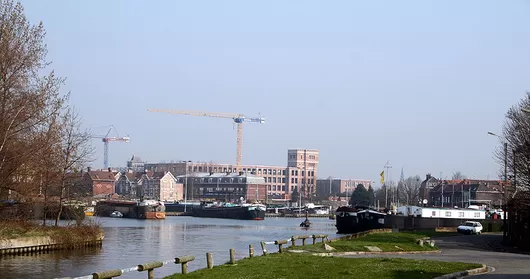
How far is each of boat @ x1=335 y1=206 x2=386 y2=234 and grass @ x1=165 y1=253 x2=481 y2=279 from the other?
6590cm

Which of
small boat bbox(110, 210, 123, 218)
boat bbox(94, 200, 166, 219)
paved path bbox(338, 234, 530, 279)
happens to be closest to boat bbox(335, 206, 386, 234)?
paved path bbox(338, 234, 530, 279)

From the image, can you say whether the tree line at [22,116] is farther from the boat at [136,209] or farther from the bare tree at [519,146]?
the boat at [136,209]

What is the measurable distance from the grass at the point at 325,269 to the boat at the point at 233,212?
139 metres

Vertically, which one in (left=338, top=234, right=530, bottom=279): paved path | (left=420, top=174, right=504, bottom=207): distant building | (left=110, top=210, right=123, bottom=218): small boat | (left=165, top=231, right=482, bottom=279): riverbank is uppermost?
(left=420, top=174, right=504, bottom=207): distant building

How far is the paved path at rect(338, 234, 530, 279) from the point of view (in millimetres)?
34441

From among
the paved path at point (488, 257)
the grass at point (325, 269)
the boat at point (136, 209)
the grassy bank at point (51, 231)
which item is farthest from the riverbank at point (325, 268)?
the boat at point (136, 209)

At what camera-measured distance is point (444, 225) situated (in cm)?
10638

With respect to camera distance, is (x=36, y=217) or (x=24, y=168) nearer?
(x=24, y=168)

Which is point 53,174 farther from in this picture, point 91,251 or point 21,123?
point 21,123

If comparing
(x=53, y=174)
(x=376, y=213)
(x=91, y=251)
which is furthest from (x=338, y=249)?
(x=376, y=213)

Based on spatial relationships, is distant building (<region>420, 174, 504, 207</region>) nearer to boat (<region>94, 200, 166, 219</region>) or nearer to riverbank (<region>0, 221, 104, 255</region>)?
boat (<region>94, 200, 166, 219</region>)

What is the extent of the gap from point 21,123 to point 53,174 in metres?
12.6

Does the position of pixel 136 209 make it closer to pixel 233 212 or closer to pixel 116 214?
pixel 116 214

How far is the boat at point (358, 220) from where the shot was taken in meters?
104
